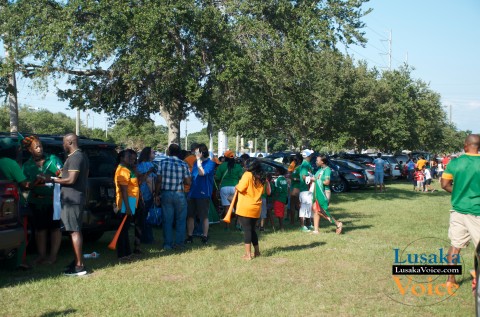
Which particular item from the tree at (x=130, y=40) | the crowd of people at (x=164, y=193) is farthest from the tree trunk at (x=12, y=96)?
the crowd of people at (x=164, y=193)

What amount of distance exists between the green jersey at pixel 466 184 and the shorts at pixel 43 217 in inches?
223

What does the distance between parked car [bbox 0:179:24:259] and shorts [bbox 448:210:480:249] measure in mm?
5536

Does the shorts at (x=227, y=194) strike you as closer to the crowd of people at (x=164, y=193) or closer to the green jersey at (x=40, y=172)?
the crowd of people at (x=164, y=193)

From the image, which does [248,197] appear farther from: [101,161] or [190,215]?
[101,161]

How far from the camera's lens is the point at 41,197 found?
25.3 ft

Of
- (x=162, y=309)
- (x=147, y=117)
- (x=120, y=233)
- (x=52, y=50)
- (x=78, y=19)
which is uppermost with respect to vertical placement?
(x=78, y=19)

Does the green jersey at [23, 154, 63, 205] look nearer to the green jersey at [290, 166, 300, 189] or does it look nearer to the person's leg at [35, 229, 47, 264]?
the person's leg at [35, 229, 47, 264]

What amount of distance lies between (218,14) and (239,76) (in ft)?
6.75

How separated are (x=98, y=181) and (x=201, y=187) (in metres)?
2.30

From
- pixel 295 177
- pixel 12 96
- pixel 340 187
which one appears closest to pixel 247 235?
pixel 295 177

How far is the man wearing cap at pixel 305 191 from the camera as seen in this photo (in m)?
11.8

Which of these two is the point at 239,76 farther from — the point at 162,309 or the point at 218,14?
the point at 162,309

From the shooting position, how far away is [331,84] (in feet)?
107

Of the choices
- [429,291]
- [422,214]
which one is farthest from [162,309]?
[422,214]
